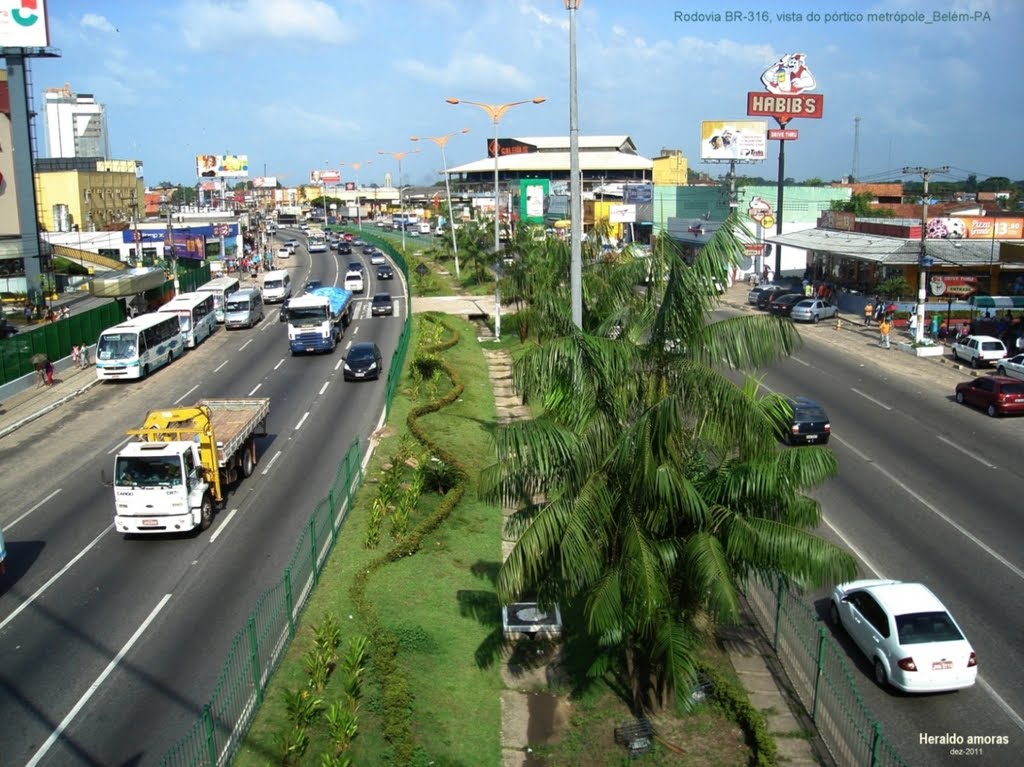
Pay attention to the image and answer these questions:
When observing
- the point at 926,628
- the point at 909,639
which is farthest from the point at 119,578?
the point at 926,628

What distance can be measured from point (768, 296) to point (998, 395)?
Result: 1152 inches

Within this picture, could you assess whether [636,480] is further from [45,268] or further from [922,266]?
[45,268]

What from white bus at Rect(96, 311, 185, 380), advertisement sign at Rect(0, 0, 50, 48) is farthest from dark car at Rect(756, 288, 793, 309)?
advertisement sign at Rect(0, 0, 50, 48)

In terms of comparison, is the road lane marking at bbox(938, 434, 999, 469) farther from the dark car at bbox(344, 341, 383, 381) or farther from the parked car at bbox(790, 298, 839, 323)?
the parked car at bbox(790, 298, 839, 323)

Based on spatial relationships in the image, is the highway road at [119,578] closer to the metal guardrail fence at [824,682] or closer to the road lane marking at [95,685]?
the road lane marking at [95,685]

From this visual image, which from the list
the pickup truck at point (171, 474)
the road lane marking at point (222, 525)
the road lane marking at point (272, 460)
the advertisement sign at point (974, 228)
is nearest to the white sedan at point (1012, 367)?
the advertisement sign at point (974, 228)

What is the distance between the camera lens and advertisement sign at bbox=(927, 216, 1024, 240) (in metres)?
57.8

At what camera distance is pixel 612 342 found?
1278cm

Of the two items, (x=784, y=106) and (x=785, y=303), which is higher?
(x=784, y=106)

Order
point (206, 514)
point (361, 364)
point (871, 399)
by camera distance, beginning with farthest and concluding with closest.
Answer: point (361, 364) → point (871, 399) → point (206, 514)

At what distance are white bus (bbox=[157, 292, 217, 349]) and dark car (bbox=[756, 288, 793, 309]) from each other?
33966 mm

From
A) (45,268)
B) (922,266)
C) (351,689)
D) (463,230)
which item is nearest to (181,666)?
(351,689)

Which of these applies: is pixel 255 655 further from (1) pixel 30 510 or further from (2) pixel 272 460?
(2) pixel 272 460

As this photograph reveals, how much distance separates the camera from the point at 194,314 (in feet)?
160
